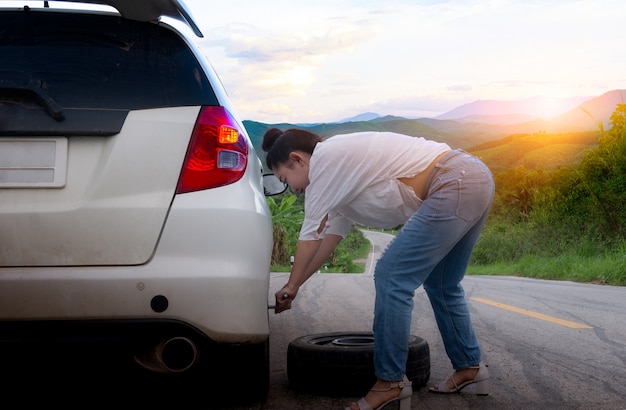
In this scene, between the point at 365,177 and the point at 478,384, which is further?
the point at 478,384

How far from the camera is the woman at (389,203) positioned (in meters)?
3.74

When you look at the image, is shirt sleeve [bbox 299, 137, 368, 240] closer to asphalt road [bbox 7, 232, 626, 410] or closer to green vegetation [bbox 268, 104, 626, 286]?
asphalt road [bbox 7, 232, 626, 410]

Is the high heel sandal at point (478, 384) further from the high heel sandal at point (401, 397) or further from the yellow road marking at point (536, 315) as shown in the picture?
the yellow road marking at point (536, 315)

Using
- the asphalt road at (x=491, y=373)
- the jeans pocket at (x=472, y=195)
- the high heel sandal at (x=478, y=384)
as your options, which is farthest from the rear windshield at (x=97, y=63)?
the high heel sandal at (x=478, y=384)

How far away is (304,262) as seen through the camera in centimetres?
389

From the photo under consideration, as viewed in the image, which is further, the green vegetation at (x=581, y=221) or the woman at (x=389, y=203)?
the green vegetation at (x=581, y=221)

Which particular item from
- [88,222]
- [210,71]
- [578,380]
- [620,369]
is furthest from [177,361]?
[620,369]

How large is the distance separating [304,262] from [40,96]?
1.31 m

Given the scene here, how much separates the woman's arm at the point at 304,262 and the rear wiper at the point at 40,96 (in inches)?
44.4

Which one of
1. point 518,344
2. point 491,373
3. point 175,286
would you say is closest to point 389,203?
point 175,286

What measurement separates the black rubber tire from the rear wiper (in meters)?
1.71

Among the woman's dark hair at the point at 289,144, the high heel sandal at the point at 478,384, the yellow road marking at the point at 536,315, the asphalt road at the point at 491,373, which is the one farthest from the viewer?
the yellow road marking at the point at 536,315

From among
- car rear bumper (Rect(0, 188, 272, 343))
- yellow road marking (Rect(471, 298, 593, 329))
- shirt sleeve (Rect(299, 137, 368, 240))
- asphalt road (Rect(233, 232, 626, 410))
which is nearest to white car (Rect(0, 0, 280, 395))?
car rear bumper (Rect(0, 188, 272, 343))

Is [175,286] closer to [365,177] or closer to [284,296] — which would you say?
[284,296]
